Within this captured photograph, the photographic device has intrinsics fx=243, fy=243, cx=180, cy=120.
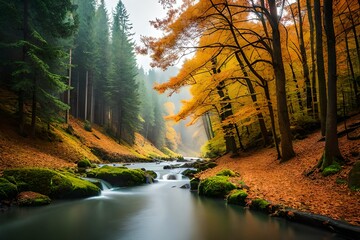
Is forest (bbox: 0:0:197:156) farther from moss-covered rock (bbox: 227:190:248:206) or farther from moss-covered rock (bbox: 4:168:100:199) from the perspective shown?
moss-covered rock (bbox: 227:190:248:206)

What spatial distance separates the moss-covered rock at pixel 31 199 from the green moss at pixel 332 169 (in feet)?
30.5

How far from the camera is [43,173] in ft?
31.3

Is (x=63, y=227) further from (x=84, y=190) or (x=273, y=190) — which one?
(x=273, y=190)

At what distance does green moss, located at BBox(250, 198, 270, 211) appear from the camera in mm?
6829

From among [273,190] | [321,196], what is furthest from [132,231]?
[321,196]

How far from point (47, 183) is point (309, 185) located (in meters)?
9.26

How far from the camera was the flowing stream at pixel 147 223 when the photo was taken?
555 centimetres

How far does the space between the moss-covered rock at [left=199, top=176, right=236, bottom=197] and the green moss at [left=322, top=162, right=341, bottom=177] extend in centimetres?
307

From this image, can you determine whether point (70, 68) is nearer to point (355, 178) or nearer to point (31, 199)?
point (31, 199)

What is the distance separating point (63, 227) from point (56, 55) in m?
13.4

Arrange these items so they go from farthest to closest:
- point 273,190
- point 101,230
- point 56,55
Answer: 1. point 56,55
2. point 273,190
3. point 101,230

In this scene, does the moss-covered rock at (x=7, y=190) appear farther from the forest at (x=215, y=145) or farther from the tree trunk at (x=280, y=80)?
the tree trunk at (x=280, y=80)

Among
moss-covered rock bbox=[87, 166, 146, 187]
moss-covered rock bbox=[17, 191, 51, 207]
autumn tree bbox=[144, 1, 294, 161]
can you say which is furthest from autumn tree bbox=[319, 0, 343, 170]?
moss-covered rock bbox=[87, 166, 146, 187]

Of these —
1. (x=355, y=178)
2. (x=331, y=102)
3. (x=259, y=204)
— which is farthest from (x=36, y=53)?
(x=355, y=178)
